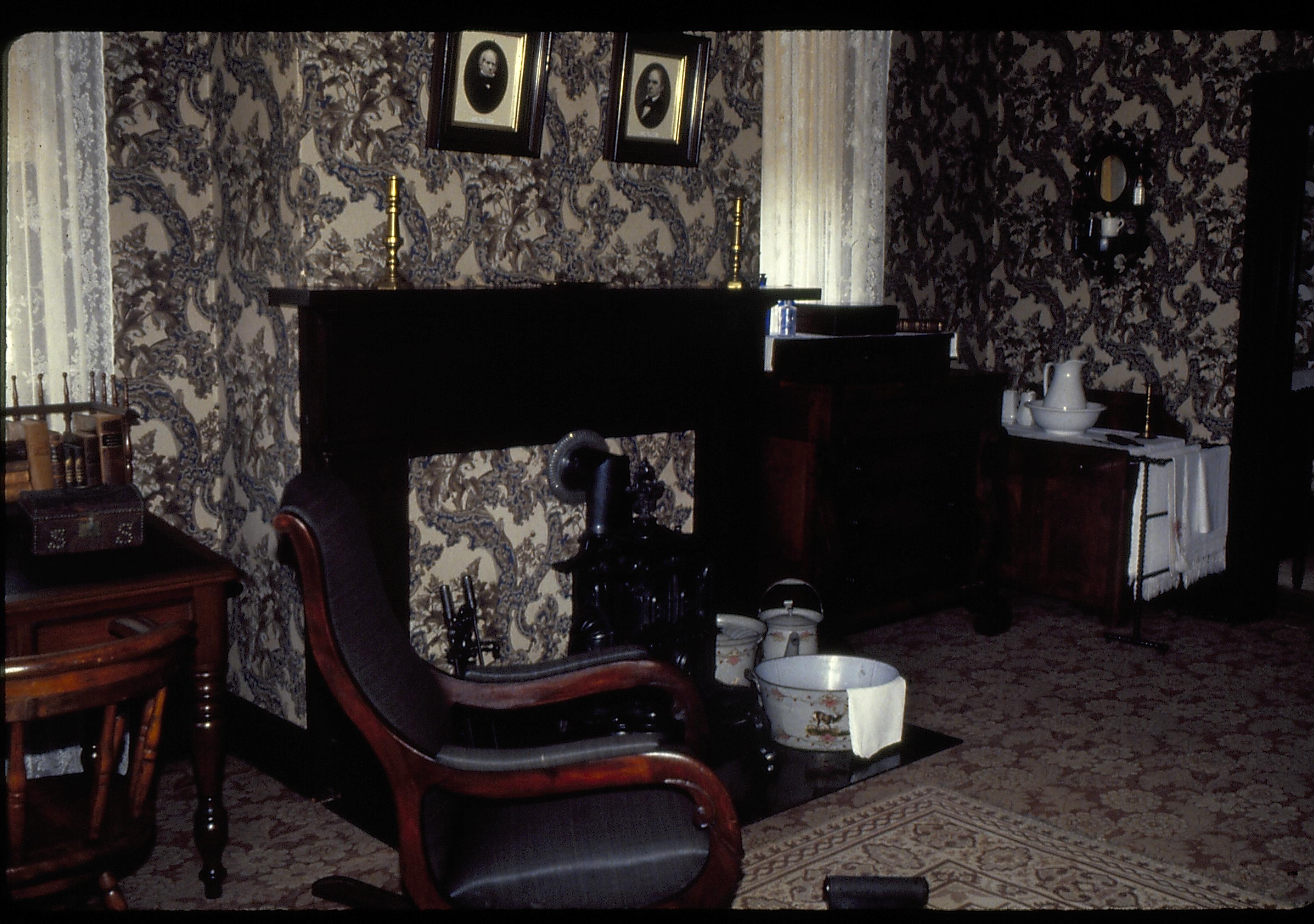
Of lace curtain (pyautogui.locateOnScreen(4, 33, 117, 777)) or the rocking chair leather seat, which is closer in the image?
the rocking chair leather seat

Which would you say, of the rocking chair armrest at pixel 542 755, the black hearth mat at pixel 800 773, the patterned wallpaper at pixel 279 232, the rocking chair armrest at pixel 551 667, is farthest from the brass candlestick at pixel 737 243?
the rocking chair armrest at pixel 542 755

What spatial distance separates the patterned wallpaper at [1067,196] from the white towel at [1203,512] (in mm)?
167

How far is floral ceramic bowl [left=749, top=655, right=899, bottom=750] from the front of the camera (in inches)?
132

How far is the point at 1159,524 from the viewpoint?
496 centimetres

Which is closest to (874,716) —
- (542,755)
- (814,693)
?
(814,693)

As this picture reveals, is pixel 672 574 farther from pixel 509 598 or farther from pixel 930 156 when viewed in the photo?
pixel 930 156

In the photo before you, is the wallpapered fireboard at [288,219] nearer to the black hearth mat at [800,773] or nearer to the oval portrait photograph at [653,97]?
the oval portrait photograph at [653,97]

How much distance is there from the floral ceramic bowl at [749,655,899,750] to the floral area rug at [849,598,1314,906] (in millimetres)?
247

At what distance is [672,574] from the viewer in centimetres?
345

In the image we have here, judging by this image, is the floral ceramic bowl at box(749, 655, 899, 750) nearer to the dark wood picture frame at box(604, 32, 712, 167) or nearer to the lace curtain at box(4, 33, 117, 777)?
the dark wood picture frame at box(604, 32, 712, 167)

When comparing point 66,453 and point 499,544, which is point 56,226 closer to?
point 66,453

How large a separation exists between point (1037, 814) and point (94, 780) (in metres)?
2.33

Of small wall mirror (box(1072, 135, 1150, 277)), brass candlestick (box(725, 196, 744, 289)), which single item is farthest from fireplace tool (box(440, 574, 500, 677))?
small wall mirror (box(1072, 135, 1150, 277))

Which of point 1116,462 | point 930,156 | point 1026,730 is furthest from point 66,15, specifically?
point 930,156
